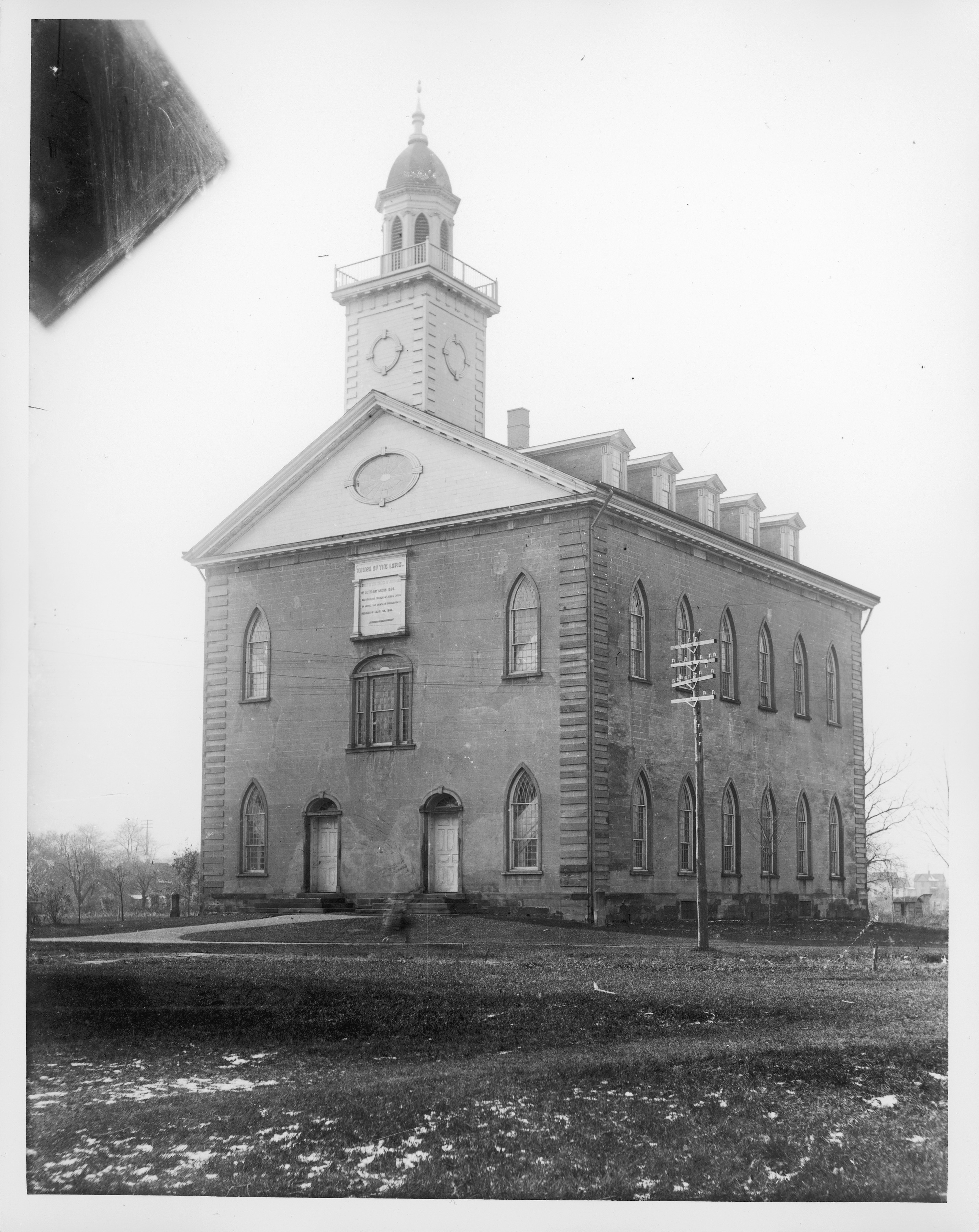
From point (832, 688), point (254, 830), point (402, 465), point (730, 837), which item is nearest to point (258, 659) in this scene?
point (254, 830)

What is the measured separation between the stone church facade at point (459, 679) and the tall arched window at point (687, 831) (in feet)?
0.24

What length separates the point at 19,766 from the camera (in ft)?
43.7

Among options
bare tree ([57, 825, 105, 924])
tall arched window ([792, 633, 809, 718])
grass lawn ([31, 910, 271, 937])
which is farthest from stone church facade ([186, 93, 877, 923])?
Result: bare tree ([57, 825, 105, 924])

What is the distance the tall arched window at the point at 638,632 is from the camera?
2772 cm

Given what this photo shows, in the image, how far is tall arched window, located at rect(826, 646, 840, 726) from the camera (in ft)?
98.5

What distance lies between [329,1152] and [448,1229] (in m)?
1.22

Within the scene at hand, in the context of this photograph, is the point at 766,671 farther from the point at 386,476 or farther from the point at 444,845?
the point at 386,476

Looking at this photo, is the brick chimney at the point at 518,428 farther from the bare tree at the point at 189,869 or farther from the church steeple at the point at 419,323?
A: the bare tree at the point at 189,869

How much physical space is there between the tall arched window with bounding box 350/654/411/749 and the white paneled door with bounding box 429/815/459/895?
1.75 m

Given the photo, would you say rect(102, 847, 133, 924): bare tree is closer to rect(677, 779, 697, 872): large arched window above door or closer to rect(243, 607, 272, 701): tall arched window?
rect(243, 607, 272, 701): tall arched window

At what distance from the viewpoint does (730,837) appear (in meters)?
29.9

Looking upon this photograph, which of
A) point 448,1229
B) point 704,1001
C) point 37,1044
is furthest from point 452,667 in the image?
point 448,1229

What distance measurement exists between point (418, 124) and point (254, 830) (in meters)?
15.4

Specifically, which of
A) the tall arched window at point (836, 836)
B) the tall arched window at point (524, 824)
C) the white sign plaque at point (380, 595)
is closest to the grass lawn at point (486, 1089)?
the tall arched window at point (524, 824)
